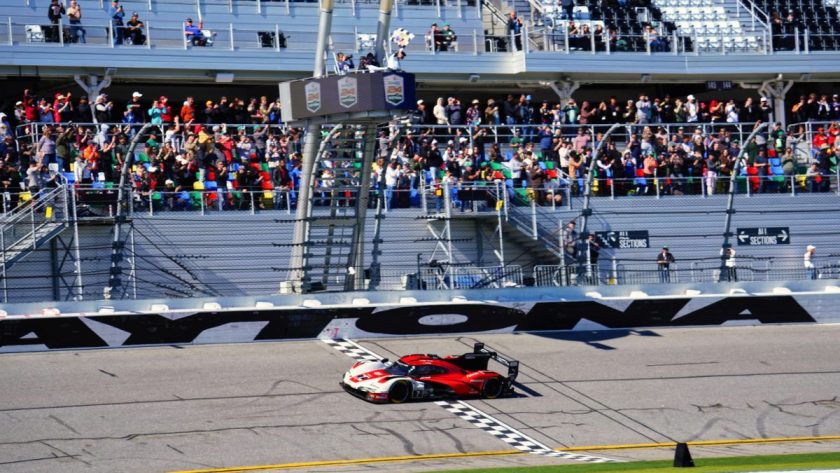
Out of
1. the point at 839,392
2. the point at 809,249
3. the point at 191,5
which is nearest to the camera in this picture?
the point at 839,392

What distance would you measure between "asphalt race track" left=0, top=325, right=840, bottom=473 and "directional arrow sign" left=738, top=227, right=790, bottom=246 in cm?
530

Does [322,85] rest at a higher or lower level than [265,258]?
higher

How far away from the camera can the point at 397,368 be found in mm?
19922

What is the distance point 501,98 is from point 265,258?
49.9 ft

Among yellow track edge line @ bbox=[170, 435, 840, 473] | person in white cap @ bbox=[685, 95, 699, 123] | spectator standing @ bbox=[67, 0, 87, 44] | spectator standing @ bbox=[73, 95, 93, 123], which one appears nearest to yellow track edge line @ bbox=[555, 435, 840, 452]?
yellow track edge line @ bbox=[170, 435, 840, 473]

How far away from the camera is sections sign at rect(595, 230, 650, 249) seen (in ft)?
91.2

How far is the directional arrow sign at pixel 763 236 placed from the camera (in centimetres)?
2942

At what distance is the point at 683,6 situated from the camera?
38.0 meters

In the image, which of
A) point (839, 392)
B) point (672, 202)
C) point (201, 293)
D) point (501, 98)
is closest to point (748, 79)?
point (501, 98)

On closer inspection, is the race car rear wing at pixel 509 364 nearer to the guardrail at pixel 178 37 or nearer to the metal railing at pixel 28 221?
the metal railing at pixel 28 221

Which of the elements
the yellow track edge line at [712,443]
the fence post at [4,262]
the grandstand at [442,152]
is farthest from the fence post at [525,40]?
the yellow track edge line at [712,443]

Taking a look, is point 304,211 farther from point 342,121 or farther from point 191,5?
point 191,5

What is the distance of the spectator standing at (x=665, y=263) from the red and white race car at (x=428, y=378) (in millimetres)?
5648

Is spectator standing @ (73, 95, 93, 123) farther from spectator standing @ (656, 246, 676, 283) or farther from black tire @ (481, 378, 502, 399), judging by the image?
black tire @ (481, 378, 502, 399)
